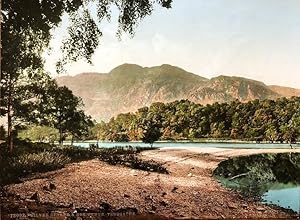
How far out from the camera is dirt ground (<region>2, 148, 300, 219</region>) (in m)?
3.64

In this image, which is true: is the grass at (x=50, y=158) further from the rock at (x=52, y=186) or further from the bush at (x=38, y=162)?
the rock at (x=52, y=186)

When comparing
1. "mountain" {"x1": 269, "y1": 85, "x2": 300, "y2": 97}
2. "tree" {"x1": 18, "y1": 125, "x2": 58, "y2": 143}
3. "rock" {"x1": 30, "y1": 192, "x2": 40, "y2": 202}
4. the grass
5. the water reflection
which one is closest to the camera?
"rock" {"x1": 30, "y1": 192, "x2": 40, "y2": 202}

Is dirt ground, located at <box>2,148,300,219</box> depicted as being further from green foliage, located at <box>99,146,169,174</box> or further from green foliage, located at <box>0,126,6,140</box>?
green foliage, located at <box>0,126,6,140</box>

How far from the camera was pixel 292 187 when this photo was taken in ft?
13.4

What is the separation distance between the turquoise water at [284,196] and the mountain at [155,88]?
0.82 metres

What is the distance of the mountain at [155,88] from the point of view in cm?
411

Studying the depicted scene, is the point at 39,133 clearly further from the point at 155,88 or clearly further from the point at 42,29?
the point at 155,88

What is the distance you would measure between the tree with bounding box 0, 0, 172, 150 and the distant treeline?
71 centimetres

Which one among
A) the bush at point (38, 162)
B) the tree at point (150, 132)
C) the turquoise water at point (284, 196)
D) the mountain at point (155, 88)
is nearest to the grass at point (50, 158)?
the bush at point (38, 162)

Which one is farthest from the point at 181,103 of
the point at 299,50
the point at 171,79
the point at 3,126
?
the point at 3,126

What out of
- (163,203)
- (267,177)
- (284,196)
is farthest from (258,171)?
(163,203)

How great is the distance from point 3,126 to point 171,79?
150 centimetres

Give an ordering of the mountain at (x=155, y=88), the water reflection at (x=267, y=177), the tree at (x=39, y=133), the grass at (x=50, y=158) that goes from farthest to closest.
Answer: the mountain at (x=155, y=88), the water reflection at (x=267, y=177), the tree at (x=39, y=133), the grass at (x=50, y=158)

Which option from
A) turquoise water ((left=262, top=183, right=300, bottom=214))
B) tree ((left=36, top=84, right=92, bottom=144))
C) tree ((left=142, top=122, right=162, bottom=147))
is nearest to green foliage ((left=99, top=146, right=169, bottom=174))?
tree ((left=142, top=122, right=162, bottom=147))
